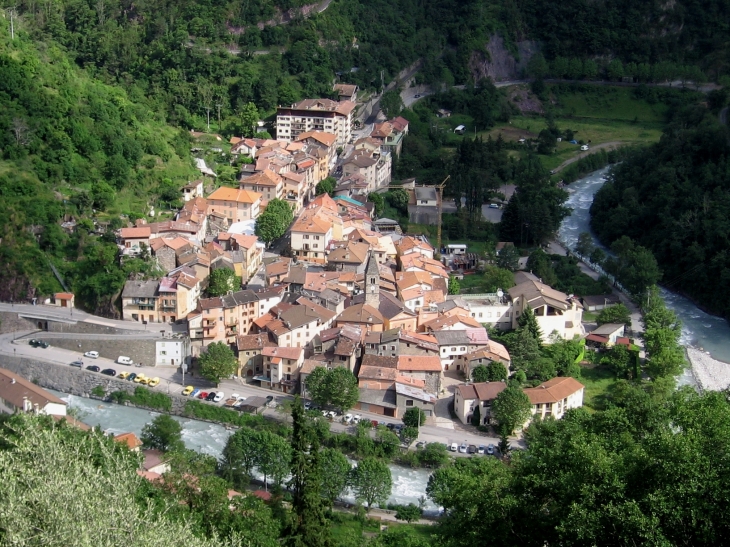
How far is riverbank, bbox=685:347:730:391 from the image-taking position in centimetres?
3176

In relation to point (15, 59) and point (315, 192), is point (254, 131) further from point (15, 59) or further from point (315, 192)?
point (15, 59)

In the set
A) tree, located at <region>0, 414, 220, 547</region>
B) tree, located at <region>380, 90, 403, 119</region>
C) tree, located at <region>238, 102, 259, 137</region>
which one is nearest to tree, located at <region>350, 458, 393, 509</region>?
tree, located at <region>0, 414, 220, 547</region>

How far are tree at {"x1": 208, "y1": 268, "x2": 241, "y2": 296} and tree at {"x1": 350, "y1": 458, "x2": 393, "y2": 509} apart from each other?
9582mm

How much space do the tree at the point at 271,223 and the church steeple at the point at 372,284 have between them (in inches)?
267

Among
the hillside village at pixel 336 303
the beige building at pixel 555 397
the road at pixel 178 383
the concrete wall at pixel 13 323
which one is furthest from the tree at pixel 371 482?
the concrete wall at pixel 13 323

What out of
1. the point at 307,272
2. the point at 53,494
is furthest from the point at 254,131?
the point at 53,494

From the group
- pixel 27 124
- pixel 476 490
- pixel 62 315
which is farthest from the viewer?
pixel 27 124

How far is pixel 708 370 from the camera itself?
32.8m

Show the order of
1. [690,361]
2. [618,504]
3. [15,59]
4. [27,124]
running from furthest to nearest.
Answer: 1. [15,59]
2. [27,124]
3. [690,361]
4. [618,504]

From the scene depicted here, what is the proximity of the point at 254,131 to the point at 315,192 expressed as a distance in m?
5.33

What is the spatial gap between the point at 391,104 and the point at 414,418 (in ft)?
96.9

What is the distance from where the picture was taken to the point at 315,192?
43875 mm

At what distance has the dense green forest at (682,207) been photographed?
129ft

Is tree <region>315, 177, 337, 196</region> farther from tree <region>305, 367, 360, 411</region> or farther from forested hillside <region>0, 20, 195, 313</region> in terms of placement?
tree <region>305, 367, 360, 411</region>
